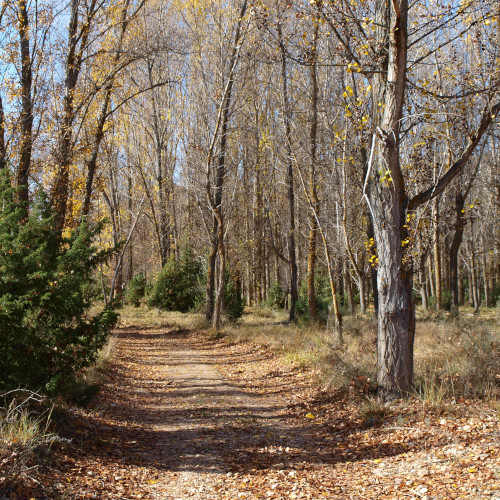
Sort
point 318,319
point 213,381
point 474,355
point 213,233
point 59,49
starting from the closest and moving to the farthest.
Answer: point 474,355 → point 213,381 → point 59,49 → point 318,319 → point 213,233

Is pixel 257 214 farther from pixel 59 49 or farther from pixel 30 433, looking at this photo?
pixel 30 433

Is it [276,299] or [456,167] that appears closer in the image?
[456,167]

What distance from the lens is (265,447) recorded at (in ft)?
19.2

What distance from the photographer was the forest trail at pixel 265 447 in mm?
4391

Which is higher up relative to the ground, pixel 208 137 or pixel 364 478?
pixel 208 137

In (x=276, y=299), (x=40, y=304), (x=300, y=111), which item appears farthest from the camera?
(x=276, y=299)

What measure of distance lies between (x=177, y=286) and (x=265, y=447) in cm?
1834

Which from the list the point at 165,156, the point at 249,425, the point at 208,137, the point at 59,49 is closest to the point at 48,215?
the point at 249,425

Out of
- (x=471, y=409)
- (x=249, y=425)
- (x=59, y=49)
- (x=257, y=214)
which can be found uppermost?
(x=59, y=49)

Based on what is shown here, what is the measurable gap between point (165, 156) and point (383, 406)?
24.3 m

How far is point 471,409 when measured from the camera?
571 cm

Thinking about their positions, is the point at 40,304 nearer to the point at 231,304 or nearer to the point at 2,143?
the point at 2,143

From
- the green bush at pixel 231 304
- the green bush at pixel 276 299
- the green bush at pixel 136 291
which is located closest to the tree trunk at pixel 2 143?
the green bush at pixel 231 304

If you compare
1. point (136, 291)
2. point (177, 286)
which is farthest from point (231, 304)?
point (136, 291)
